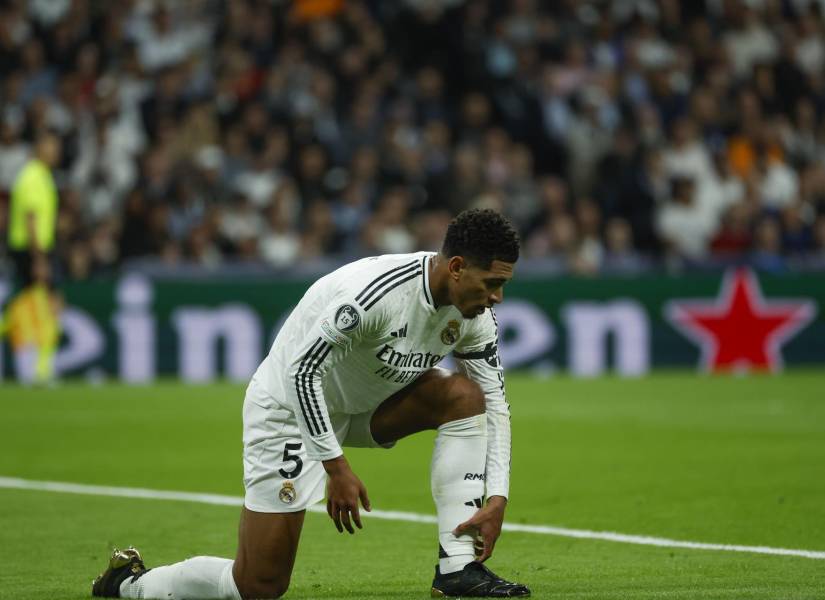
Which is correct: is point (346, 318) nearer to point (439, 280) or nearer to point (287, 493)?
point (439, 280)

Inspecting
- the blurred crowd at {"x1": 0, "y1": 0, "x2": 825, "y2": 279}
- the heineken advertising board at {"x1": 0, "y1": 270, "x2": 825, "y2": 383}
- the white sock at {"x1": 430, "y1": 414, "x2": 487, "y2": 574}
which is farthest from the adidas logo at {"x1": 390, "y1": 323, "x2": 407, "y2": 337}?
the blurred crowd at {"x1": 0, "y1": 0, "x2": 825, "y2": 279}

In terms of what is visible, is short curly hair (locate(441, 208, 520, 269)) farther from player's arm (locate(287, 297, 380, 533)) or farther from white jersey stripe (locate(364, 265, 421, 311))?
player's arm (locate(287, 297, 380, 533))

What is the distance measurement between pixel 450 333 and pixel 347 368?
1.43 feet

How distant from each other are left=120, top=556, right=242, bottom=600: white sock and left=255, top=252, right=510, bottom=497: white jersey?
68cm

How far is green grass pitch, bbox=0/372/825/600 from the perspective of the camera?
623 cm

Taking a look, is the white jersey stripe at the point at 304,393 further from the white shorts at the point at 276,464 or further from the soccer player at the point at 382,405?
the white shorts at the point at 276,464

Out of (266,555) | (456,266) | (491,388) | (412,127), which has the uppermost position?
(456,266)

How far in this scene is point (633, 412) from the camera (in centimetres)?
1377

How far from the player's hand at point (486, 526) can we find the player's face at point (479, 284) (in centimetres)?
74

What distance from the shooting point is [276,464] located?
5715 millimetres

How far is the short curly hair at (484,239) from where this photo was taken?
537cm

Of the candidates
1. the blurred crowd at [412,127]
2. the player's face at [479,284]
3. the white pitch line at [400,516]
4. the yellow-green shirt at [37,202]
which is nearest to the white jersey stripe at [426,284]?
the player's face at [479,284]

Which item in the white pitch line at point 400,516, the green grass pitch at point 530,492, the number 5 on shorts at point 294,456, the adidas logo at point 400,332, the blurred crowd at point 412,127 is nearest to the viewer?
the adidas logo at point 400,332

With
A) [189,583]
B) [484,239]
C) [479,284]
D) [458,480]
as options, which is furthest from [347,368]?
[189,583]
